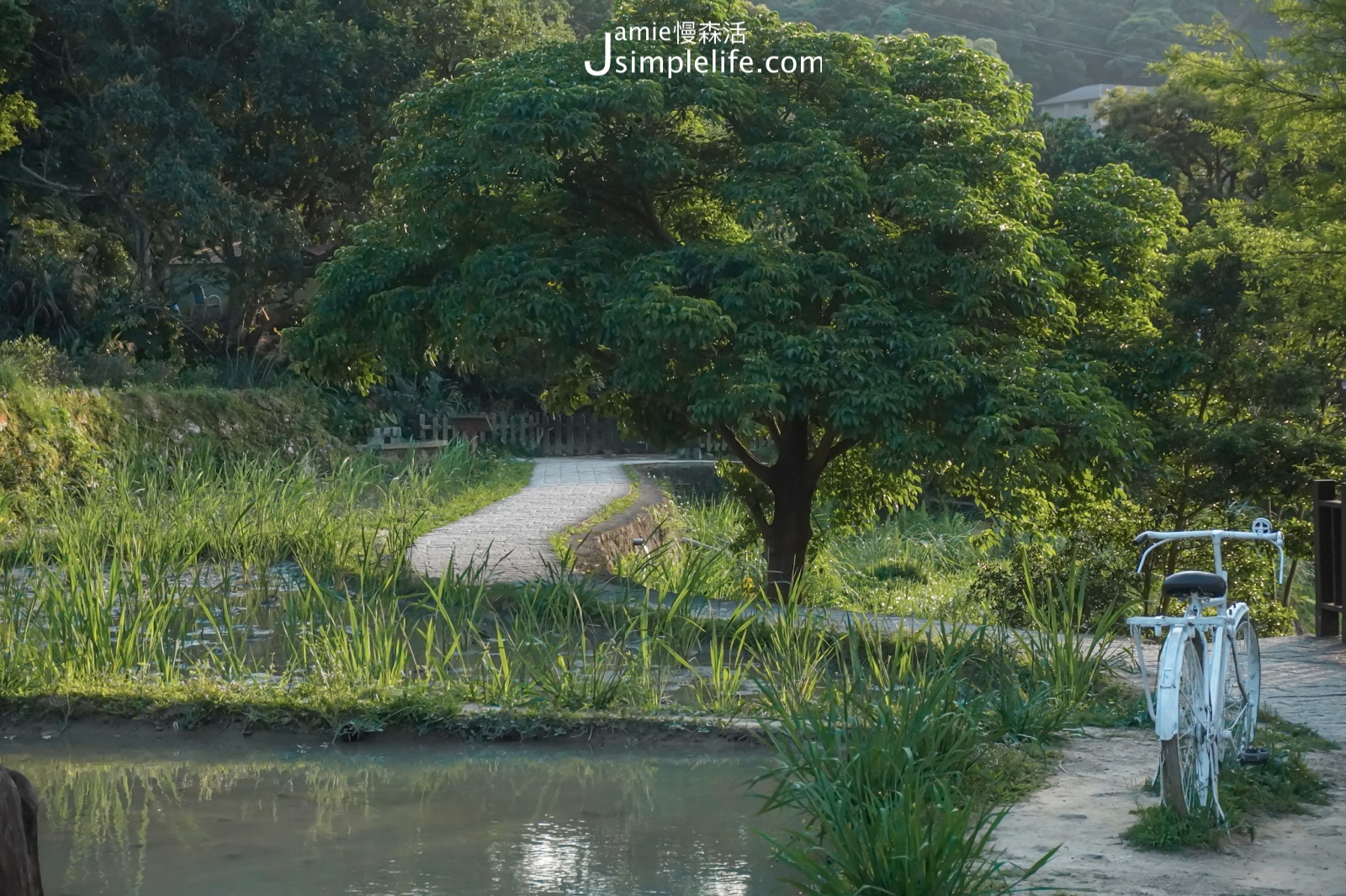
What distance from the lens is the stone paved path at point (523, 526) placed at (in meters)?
11.3

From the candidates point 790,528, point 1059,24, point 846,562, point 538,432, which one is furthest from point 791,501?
point 1059,24

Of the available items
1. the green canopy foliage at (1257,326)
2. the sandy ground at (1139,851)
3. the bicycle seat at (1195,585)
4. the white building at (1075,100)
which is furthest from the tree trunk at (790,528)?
the white building at (1075,100)

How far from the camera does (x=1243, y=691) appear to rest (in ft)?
17.0

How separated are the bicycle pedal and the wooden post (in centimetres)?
454

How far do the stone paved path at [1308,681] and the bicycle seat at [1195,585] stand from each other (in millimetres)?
1208

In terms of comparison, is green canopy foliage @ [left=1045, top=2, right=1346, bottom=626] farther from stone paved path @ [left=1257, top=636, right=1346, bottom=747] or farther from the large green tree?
stone paved path @ [left=1257, top=636, right=1346, bottom=747]

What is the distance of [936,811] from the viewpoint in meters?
4.09

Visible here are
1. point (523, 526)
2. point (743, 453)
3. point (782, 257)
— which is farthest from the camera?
point (523, 526)

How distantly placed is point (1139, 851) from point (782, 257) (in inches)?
250

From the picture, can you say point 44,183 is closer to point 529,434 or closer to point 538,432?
point 529,434

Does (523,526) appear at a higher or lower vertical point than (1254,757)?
higher

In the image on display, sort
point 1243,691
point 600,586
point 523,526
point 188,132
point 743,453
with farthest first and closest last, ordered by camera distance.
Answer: point 188,132 → point 523,526 → point 743,453 → point 600,586 → point 1243,691

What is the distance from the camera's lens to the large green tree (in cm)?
938

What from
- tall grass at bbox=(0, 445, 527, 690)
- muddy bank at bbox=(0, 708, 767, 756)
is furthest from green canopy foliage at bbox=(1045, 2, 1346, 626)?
tall grass at bbox=(0, 445, 527, 690)
